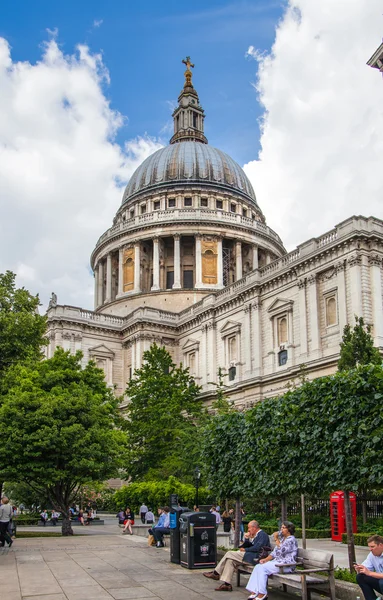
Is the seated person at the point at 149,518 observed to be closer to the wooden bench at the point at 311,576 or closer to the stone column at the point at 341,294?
the stone column at the point at 341,294

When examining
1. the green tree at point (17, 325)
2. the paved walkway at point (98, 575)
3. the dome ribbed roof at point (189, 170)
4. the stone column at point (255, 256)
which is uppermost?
the dome ribbed roof at point (189, 170)

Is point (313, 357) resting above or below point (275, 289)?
below

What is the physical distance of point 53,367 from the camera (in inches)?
1235

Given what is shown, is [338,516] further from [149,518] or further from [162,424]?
[162,424]

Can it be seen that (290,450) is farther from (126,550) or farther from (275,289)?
(275,289)

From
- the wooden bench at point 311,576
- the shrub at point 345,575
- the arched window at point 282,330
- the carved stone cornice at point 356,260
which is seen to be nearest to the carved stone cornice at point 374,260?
the carved stone cornice at point 356,260

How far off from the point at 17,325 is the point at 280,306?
20.1 m

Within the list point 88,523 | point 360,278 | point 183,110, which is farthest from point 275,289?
point 183,110

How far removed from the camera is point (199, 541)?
15570 millimetres

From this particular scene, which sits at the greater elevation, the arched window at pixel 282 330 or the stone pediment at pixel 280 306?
the stone pediment at pixel 280 306

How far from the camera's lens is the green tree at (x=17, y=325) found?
34125mm

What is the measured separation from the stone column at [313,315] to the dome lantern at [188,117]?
5168cm

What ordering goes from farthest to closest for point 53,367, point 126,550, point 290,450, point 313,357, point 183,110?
point 183,110 < point 313,357 < point 53,367 < point 126,550 < point 290,450

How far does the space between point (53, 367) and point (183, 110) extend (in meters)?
69.2
